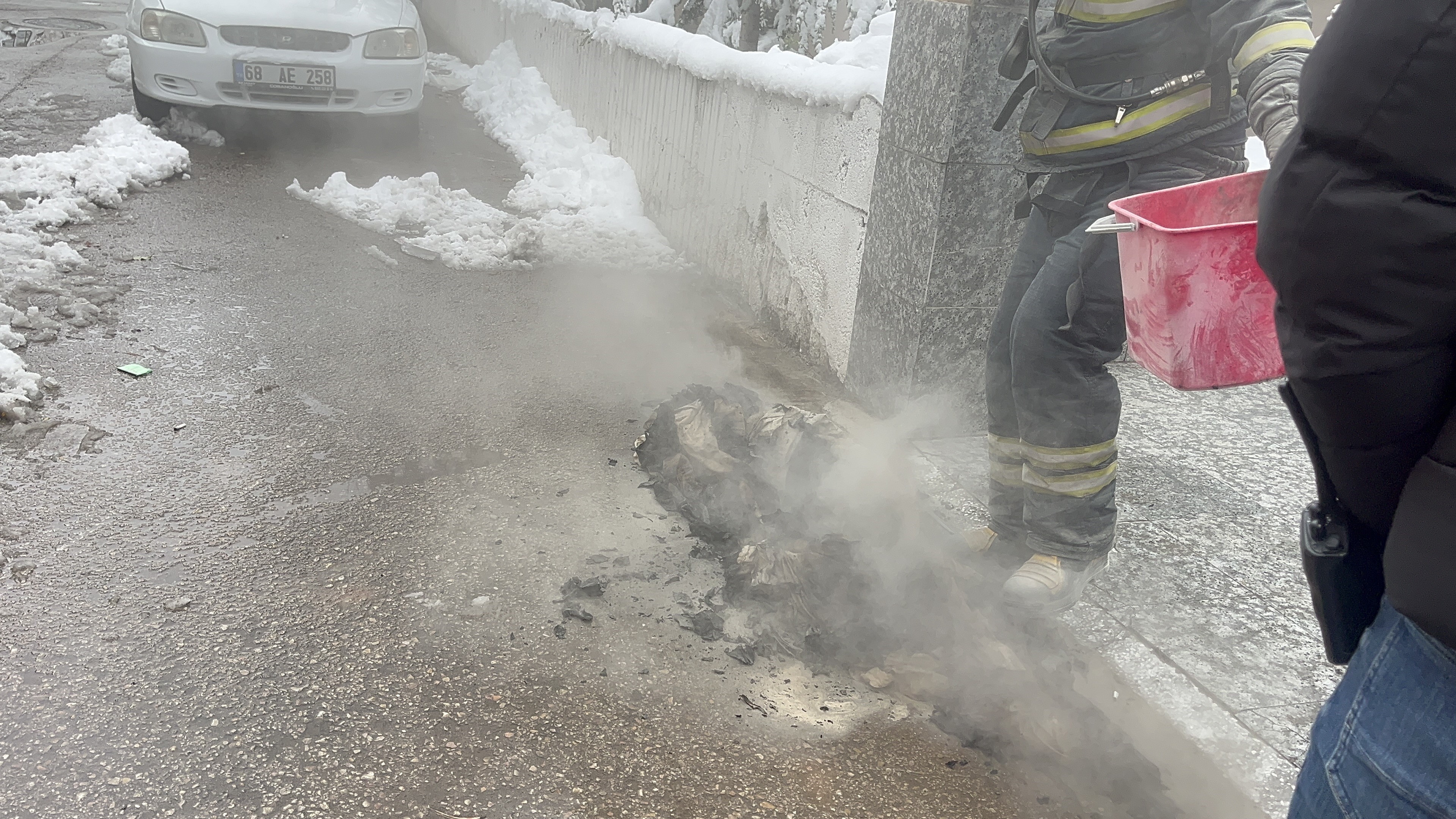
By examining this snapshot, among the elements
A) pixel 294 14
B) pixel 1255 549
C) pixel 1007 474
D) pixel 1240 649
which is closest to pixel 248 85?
pixel 294 14

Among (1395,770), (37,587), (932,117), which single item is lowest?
(37,587)

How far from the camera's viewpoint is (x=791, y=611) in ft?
9.86

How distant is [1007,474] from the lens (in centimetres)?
328

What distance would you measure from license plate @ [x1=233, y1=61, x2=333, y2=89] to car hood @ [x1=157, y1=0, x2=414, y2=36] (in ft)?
1.07

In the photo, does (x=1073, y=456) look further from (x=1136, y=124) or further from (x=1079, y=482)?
(x=1136, y=124)

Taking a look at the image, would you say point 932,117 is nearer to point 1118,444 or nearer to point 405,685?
point 1118,444

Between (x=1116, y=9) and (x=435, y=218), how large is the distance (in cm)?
558

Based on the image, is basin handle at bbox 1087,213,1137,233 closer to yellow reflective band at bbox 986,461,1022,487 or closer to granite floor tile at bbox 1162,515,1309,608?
yellow reflective band at bbox 986,461,1022,487

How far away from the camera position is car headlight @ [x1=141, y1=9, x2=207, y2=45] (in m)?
8.18

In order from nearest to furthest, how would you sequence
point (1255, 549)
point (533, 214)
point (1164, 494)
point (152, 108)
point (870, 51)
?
1. point (1255, 549)
2. point (1164, 494)
3. point (870, 51)
4. point (533, 214)
5. point (152, 108)

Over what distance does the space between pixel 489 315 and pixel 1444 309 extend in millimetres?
5131

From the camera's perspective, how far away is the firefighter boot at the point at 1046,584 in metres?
3.03

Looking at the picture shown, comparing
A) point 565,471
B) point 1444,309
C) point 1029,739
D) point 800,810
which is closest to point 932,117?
point 565,471

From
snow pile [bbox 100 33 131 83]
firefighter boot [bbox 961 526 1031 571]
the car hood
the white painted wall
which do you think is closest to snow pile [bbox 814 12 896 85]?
the white painted wall
